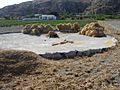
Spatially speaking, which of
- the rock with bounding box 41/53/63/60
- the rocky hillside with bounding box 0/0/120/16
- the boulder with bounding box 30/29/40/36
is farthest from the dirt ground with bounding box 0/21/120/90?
the rocky hillside with bounding box 0/0/120/16

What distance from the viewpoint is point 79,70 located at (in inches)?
528

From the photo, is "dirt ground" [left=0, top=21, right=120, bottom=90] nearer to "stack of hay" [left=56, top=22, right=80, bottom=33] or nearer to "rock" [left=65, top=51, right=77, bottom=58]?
"rock" [left=65, top=51, right=77, bottom=58]

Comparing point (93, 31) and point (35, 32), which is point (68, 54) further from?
point (35, 32)

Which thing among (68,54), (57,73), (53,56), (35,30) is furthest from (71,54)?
(35,30)

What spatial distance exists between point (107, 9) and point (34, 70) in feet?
266

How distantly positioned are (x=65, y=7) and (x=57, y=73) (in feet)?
326

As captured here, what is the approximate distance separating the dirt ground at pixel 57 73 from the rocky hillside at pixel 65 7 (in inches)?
3062

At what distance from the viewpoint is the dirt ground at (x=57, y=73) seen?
11312 mm

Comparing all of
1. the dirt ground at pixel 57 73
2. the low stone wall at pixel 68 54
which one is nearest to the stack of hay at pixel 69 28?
the low stone wall at pixel 68 54

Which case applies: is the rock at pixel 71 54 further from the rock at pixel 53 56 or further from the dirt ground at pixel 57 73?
the dirt ground at pixel 57 73

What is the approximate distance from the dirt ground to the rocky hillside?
7777 centimetres

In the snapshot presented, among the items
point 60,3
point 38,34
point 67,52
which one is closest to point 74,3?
point 60,3

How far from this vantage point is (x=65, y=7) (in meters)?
111

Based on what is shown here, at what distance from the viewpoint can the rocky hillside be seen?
314 ft
